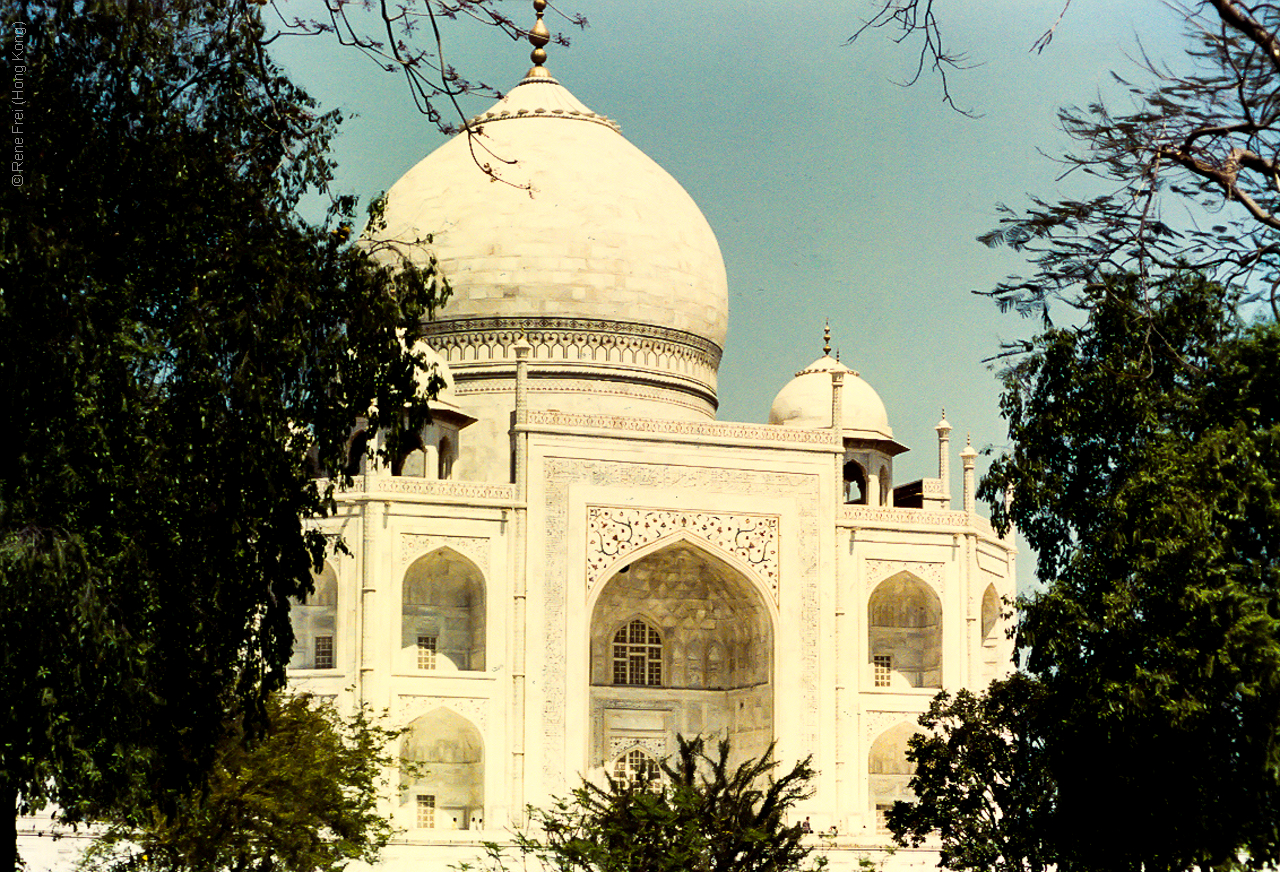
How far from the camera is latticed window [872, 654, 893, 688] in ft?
92.7

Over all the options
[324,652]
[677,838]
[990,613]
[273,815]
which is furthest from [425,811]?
[677,838]

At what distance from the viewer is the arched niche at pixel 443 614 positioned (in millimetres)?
26156

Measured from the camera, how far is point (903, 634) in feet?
93.2

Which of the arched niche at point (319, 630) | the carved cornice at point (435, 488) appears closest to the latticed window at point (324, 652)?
the arched niche at point (319, 630)

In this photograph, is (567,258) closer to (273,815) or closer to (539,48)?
(539,48)

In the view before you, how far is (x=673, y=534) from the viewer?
26891mm

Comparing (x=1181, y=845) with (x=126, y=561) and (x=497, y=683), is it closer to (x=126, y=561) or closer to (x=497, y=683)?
(x=126, y=561)

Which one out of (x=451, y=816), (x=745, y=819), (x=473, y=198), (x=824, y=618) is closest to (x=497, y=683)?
(x=451, y=816)

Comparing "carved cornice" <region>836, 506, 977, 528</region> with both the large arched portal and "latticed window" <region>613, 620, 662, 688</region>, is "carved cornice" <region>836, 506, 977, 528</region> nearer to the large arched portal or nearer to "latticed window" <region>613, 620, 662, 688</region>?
the large arched portal

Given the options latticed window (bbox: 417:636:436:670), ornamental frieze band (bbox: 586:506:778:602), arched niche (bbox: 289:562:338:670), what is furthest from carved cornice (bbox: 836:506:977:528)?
arched niche (bbox: 289:562:338:670)

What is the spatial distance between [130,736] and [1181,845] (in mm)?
6787

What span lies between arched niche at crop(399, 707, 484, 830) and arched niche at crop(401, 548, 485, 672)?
826mm

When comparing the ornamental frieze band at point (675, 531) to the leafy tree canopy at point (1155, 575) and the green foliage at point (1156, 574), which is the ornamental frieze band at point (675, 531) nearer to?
the leafy tree canopy at point (1155, 575)

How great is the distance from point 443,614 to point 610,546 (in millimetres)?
2535
